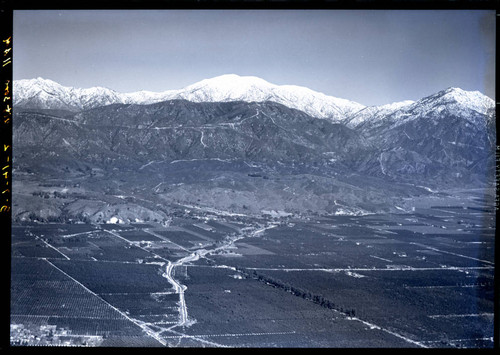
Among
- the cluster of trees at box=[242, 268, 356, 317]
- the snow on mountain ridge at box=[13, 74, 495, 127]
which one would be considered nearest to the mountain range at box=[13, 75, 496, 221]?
the snow on mountain ridge at box=[13, 74, 495, 127]

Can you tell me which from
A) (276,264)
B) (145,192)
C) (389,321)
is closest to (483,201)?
(389,321)

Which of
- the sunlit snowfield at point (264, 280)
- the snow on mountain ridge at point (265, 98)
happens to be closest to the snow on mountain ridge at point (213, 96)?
the snow on mountain ridge at point (265, 98)

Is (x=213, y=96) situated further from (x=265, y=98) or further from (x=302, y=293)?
(x=302, y=293)

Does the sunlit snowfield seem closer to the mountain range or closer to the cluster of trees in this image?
the cluster of trees

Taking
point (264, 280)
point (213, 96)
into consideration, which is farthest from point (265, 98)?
point (264, 280)

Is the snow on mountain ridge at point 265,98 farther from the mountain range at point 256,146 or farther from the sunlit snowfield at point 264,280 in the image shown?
the sunlit snowfield at point 264,280
